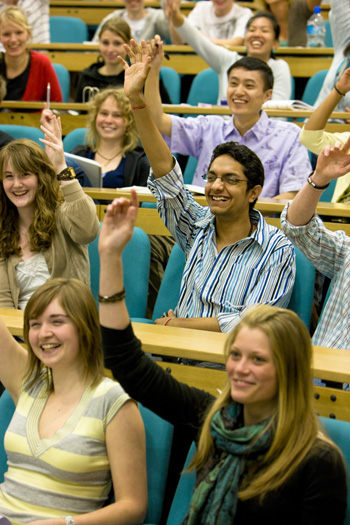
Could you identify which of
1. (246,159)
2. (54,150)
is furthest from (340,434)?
(54,150)

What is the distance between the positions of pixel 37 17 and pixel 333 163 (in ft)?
11.6

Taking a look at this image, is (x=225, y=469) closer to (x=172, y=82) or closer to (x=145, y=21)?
(x=172, y=82)

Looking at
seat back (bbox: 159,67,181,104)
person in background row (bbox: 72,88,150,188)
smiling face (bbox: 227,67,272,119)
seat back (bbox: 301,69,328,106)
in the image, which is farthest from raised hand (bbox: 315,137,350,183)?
seat back (bbox: 159,67,181,104)

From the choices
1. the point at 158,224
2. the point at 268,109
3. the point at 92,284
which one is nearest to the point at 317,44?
the point at 268,109

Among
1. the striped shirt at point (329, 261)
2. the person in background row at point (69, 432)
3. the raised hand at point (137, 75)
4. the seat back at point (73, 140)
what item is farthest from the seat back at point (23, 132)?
the person in background row at point (69, 432)

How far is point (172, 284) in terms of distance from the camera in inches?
87.1

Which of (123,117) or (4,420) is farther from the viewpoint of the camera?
(123,117)

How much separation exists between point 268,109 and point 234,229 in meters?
1.32

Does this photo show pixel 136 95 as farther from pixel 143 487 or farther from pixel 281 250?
pixel 143 487

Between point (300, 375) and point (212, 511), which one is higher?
point (300, 375)

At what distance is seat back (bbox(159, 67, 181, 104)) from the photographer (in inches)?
157

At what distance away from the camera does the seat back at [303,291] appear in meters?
2.02

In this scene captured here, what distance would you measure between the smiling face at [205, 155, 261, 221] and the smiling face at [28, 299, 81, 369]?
2.20 ft

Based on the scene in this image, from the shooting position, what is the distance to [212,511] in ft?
3.84
